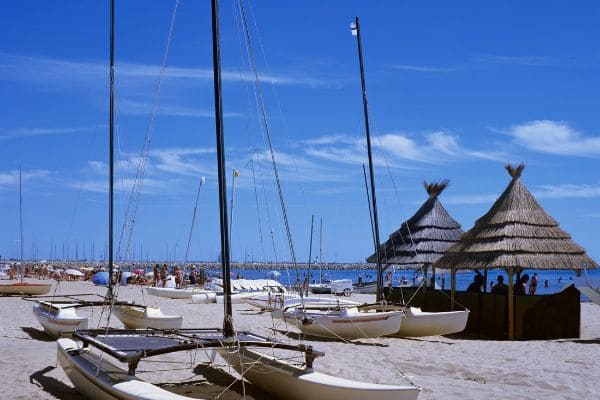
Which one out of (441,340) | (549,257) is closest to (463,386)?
(441,340)

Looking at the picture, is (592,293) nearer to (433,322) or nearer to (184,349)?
(433,322)

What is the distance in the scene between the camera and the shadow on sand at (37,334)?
1536 centimetres

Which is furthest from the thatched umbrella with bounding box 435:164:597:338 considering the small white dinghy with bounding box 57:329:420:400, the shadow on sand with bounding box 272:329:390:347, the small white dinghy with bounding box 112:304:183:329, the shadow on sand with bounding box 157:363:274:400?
the small white dinghy with bounding box 57:329:420:400

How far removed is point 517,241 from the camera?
60.0 feet

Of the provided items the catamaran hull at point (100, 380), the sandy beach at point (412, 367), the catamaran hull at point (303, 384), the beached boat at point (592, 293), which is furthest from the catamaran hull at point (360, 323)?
the catamaran hull at point (100, 380)

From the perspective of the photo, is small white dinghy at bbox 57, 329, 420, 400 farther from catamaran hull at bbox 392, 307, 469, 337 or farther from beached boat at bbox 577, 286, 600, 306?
beached boat at bbox 577, 286, 600, 306

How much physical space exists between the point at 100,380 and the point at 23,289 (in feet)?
74.7

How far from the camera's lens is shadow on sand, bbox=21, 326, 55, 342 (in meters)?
15.4

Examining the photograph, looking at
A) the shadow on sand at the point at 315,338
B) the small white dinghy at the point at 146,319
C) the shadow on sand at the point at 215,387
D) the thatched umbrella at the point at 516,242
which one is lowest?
the shadow on sand at the point at 315,338

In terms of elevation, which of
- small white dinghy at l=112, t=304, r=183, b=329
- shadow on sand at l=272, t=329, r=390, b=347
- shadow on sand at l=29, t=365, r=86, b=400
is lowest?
shadow on sand at l=272, t=329, r=390, b=347

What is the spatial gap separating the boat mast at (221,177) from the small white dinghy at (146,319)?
6.34 meters

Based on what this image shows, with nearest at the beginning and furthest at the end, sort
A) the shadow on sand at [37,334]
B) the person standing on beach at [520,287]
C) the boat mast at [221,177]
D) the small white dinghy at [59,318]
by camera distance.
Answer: the boat mast at [221,177] < the small white dinghy at [59,318] < the shadow on sand at [37,334] < the person standing on beach at [520,287]

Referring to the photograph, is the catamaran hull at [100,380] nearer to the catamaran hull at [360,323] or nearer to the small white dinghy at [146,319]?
the small white dinghy at [146,319]

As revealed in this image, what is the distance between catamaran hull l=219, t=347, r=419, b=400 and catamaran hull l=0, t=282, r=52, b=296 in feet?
68.4
